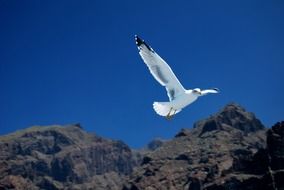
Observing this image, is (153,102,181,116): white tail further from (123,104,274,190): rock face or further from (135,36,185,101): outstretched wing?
(123,104,274,190): rock face

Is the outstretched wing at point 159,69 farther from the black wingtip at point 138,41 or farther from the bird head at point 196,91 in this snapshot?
the bird head at point 196,91

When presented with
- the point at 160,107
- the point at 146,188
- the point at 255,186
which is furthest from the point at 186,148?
the point at 160,107

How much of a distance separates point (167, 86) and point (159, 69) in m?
1.41

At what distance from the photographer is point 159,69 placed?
20.9 m

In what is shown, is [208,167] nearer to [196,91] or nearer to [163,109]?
[163,109]

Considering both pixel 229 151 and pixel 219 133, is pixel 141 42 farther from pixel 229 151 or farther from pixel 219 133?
pixel 219 133

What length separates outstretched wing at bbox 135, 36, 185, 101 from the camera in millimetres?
20406

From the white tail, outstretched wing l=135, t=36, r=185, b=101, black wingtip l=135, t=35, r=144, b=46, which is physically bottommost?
the white tail

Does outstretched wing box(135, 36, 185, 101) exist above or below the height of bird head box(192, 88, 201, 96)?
above

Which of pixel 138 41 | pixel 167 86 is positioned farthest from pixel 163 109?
pixel 138 41

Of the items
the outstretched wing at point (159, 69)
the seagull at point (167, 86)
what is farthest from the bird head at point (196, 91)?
the outstretched wing at point (159, 69)

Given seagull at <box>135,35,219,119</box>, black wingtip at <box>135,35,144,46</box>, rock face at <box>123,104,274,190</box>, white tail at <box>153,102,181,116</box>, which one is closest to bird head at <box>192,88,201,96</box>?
seagull at <box>135,35,219,119</box>

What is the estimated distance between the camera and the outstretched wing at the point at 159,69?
20.4 metres

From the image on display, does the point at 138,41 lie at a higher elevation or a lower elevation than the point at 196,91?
higher
